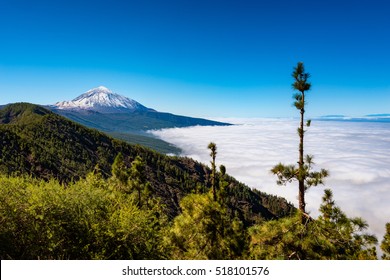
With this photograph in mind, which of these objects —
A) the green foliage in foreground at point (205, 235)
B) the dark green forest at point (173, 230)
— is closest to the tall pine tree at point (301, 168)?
the dark green forest at point (173, 230)

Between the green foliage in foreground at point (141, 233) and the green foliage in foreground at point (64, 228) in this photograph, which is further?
the green foliage in foreground at point (64, 228)

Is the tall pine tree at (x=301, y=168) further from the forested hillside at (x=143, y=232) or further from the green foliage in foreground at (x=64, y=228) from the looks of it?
the green foliage in foreground at (x=64, y=228)

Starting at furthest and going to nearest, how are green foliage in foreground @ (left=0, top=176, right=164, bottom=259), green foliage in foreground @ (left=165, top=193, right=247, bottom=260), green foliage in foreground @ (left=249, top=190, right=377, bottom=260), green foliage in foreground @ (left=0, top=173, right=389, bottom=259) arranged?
1. green foliage in foreground @ (left=165, top=193, right=247, bottom=260)
2. green foliage in foreground @ (left=0, top=176, right=164, bottom=259)
3. green foliage in foreground @ (left=0, top=173, right=389, bottom=259)
4. green foliage in foreground @ (left=249, top=190, right=377, bottom=260)

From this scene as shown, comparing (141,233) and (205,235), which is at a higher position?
(141,233)

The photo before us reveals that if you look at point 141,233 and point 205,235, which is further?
point 205,235

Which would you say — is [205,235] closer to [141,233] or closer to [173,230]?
[173,230]

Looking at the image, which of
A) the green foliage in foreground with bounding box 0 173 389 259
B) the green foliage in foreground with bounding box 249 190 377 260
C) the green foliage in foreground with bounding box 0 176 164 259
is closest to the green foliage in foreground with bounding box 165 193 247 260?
the green foliage in foreground with bounding box 0 173 389 259

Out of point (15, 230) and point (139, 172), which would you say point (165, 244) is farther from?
point (139, 172)

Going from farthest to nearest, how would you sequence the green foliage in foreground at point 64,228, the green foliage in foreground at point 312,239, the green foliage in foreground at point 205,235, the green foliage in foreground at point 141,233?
the green foliage in foreground at point 205,235, the green foliage in foreground at point 64,228, the green foliage in foreground at point 141,233, the green foliage in foreground at point 312,239

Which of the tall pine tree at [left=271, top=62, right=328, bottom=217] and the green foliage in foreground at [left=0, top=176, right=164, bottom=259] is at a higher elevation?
the tall pine tree at [left=271, top=62, right=328, bottom=217]

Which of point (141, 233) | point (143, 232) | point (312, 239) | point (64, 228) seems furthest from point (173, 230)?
point (312, 239)

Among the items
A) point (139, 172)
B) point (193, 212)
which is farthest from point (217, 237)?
point (139, 172)

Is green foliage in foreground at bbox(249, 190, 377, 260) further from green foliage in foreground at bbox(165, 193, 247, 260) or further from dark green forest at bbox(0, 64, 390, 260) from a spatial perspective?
green foliage in foreground at bbox(165, 193, 247, 260)
